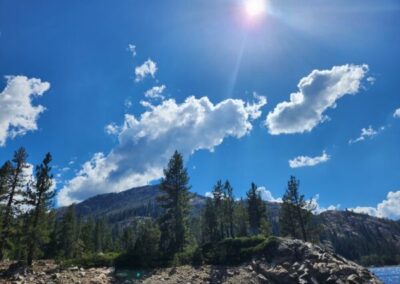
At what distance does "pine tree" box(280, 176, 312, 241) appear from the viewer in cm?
5553

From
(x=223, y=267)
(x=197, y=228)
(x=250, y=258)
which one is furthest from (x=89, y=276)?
(x=197, y=228)

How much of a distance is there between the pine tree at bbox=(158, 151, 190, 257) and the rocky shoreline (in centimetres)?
999

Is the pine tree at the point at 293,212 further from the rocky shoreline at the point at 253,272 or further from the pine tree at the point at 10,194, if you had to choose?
the pine tree at the point at 10,194

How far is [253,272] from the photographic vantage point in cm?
3547

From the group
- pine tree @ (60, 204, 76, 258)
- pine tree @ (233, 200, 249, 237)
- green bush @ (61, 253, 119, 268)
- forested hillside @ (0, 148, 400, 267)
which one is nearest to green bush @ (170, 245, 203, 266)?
forested hillside @ (0, 148, 400, 267)

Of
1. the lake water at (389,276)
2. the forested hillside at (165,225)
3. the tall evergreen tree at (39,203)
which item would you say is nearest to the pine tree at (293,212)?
the forested hillside at (165,225)

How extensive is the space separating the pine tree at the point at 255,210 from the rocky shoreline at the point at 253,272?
2937 cm

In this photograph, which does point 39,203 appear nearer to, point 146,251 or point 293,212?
point 146,251

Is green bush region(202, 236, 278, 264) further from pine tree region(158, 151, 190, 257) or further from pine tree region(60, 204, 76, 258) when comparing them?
pine tree region(60, 204, 76, 258)

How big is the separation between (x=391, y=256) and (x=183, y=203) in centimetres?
14767

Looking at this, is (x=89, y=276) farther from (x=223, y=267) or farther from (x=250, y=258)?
(x=250, y=258)

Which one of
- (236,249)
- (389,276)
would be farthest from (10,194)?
(389,276)

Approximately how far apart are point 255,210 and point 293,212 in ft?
41.3

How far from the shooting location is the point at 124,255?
41062 millimetres
